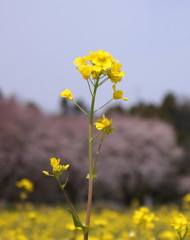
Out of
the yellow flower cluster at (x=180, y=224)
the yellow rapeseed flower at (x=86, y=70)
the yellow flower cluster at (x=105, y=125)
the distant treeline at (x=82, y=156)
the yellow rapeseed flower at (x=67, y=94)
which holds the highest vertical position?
the distant treeline at (x=82, y=156)

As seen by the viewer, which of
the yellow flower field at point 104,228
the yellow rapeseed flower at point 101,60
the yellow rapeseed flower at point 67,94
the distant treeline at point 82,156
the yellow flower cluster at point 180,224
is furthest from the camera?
the distant treeline at point 82,156

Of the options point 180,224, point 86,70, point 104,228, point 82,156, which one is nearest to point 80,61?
point 86,70

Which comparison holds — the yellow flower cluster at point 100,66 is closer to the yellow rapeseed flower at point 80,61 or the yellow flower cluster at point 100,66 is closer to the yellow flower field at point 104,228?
the yellow rapeseed flower at point 80,61

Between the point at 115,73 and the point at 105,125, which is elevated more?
the point at 115,73

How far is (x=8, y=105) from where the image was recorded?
14.7 meters

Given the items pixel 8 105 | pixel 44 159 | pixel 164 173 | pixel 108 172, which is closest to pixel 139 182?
pixel 164 173

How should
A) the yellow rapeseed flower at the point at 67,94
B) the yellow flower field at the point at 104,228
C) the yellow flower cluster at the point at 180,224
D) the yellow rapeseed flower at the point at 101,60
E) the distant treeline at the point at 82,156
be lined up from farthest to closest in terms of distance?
the distant treeline at the point at 82,156
the yellow flower field at the point at 104,228
the yellow flower cluster at the point at 180,224
the yellow rapeseed flower at the point at 67,94
the yellow rapeseed flower at the point at 101,60

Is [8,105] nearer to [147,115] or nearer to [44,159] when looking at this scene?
[44,159]

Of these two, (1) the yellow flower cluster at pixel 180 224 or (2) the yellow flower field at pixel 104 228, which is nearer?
(1) the yellow flower cluster at pixel 180 224

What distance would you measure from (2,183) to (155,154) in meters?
7.92

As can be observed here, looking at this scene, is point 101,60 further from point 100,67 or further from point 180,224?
point 180,224

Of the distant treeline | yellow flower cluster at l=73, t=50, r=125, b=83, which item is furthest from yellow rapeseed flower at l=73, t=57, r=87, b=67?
the distant treeline

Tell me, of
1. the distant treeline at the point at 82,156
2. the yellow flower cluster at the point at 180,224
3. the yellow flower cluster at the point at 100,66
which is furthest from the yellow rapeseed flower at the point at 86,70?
the distant treeline at the point at 82,156

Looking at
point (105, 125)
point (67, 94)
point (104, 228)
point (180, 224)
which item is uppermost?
point (67, 94)
